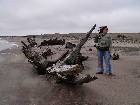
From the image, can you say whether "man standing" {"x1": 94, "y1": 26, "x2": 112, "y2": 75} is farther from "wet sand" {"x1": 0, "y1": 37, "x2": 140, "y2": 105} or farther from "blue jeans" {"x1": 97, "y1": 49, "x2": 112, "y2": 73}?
"wet sand" {"x1": 0, "y1": 37, "x2": 140, "y2": 105}

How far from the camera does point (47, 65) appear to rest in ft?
35.3

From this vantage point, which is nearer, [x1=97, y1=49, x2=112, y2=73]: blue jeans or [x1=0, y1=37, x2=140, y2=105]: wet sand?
[x1=0, y1=37, x2=140, y2=105]: wet sand

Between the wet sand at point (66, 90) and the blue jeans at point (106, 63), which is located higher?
the blue jeans at point (106, 63)

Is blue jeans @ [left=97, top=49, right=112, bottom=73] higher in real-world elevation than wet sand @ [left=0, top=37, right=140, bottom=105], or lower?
higher

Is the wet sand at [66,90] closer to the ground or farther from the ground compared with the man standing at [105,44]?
closer to the ground

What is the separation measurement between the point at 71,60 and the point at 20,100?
2.59 meters

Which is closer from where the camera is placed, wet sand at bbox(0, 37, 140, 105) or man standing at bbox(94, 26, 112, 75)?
wet sand at bbox(0, 37, 140, 105)

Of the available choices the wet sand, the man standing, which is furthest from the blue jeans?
the wet sand

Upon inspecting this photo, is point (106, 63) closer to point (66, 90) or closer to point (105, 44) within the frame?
point (105, 44)

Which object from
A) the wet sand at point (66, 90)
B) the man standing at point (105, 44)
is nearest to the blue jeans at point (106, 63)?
the man standing at point (105, 44)

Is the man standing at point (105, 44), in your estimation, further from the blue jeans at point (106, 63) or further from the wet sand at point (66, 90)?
the wet sand at point (66, 90)

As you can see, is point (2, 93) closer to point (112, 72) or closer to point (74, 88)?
point (74, 88)

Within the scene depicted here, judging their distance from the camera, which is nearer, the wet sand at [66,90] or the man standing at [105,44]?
the wet sand at [66,90]

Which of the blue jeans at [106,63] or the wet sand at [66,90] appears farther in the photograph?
the blue jeans at [106,63]
